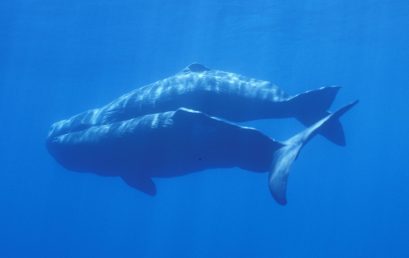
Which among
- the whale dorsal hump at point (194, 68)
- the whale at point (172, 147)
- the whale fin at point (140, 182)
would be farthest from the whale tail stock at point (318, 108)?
the whale fin at point (140, 182)

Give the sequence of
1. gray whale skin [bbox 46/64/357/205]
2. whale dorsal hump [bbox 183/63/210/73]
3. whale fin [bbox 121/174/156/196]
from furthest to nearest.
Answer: whale dorsal hump [bbox 183/63/210/73] < whale fin [bbox 121/174/156/196] < gray whale skin [bbox 46/64/357/205]

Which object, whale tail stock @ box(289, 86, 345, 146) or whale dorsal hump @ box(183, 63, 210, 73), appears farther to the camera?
whale dorsal hump @ box(183, 63, 210, 73)

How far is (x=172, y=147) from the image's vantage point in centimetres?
1125

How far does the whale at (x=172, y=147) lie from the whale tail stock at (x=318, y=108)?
2.32ft

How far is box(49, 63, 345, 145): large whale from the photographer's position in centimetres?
1167

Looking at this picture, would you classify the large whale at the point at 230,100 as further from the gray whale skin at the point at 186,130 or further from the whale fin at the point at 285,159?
the whale fin at the point at 285,159

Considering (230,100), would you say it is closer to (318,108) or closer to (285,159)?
(318,108)

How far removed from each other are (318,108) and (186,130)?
3.23 meters

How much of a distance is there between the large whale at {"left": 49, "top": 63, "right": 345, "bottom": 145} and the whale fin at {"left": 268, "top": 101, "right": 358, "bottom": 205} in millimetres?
1972

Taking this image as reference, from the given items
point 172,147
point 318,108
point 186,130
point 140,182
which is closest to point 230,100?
point 186,130

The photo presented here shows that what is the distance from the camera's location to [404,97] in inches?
2598

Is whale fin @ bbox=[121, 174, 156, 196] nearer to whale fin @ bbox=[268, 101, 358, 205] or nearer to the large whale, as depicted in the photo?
the large whale

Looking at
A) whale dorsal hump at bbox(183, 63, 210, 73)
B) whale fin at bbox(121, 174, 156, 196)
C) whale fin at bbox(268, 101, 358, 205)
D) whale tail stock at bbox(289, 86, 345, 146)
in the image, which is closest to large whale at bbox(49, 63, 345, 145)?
whale tail stock at bbox(289, 86, 345, 146)

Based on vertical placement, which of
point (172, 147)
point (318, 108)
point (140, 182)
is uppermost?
point (318, 108)
